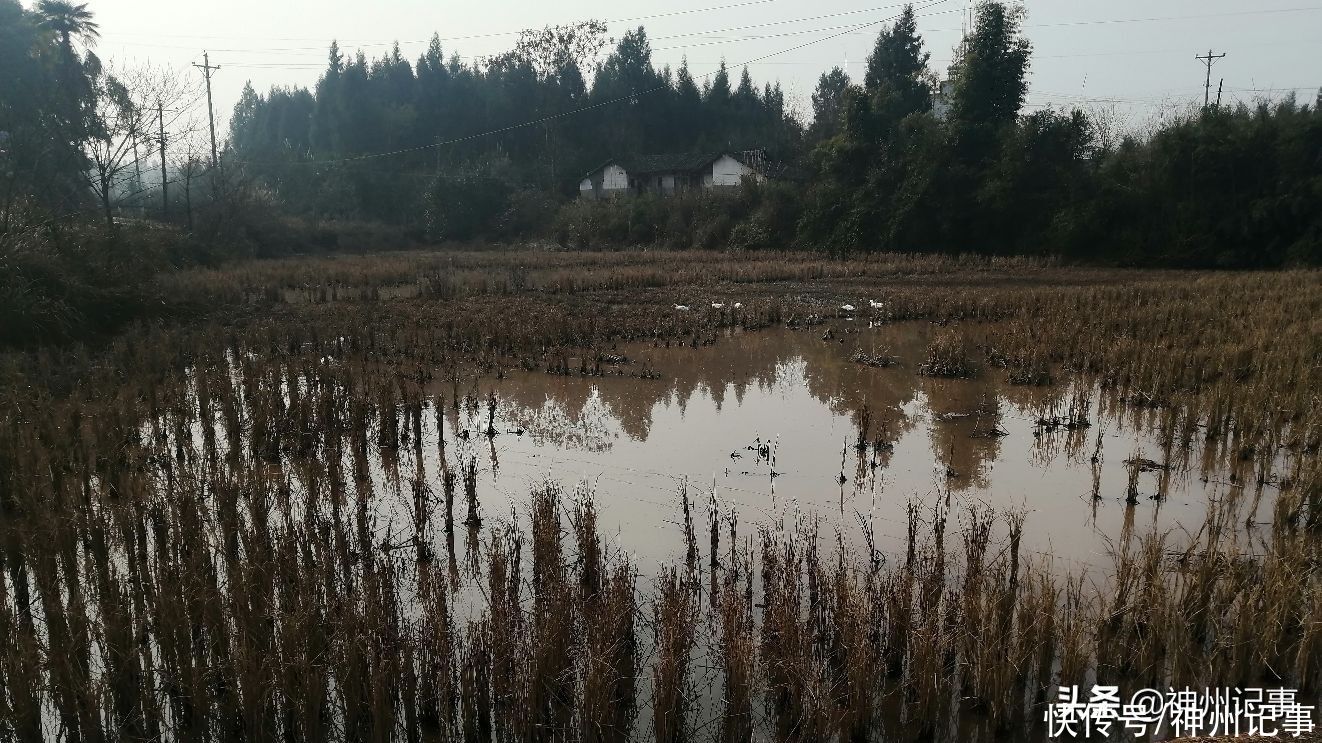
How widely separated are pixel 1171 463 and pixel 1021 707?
15.7ft

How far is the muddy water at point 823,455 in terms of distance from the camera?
6746 mm

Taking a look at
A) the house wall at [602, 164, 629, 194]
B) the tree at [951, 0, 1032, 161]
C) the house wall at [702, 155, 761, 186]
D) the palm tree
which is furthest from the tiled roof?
the palm tree

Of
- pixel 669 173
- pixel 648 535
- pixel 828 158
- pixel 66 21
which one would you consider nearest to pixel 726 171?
pixel 669 173

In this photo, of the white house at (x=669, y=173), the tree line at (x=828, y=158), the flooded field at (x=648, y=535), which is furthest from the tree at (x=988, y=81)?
the flooded field at (x=648, y=535)

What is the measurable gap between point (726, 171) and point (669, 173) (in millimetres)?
4103

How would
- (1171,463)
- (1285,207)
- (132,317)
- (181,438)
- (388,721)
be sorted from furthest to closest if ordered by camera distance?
A: 1. (1285,207)
2. (132,317)
3. (181,438)
4. (1171,463)
5. (388,721)

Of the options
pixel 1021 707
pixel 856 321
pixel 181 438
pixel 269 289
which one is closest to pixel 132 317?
pixel 269 289

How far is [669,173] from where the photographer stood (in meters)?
49.9

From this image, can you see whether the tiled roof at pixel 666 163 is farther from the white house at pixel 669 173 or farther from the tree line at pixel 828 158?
the tree line at pixel 828 158

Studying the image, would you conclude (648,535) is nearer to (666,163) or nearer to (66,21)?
(66,21)

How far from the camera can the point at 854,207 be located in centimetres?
3531

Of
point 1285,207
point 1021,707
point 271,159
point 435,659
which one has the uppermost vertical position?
point 271,159

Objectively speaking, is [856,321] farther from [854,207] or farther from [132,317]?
[854,207]

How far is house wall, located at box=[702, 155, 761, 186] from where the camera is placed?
153ft
